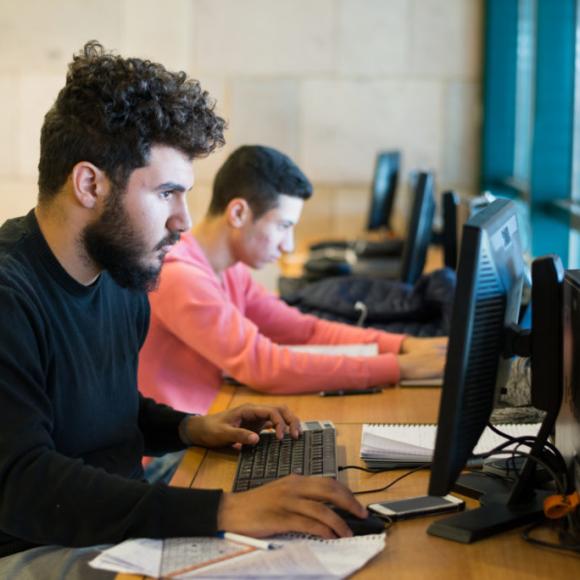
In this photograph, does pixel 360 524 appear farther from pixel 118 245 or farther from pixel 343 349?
pixel 343 349

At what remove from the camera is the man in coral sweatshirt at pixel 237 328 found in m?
2.45

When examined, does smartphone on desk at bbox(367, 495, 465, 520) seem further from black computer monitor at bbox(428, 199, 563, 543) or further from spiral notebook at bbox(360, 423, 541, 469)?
spiral notebook at bbox(360, 423, 541, 469)

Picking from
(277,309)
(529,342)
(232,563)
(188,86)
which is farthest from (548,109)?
(232,563)

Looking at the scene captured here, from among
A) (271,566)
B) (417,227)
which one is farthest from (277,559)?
(417,227)

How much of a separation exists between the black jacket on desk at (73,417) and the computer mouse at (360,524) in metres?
0.18

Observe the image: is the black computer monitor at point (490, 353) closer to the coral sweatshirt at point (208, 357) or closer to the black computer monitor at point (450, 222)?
the coral sweatshirt at point (208, 357)

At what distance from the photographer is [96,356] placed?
174 centimetres

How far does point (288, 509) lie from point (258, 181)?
57.4 inches

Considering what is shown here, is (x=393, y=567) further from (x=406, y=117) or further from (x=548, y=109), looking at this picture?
(x=406, y=117)

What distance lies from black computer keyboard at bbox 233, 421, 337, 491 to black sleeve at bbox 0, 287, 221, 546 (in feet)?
0.75

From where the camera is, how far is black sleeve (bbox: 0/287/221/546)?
1410 mm

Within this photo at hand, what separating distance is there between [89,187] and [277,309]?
1365 millimetres

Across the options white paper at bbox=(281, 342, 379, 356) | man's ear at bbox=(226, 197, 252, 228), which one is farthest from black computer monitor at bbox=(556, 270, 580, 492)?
man's ear at bbox=(226, 197, 252, 228)

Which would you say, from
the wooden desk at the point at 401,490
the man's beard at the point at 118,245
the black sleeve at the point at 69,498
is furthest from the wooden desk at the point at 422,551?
the man's beard at the point at 118,245
